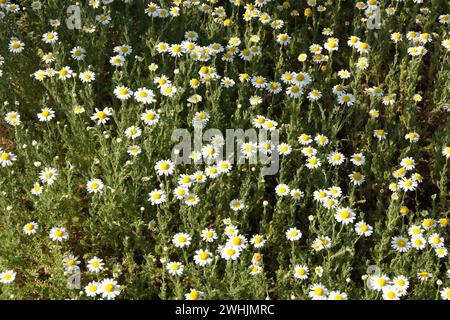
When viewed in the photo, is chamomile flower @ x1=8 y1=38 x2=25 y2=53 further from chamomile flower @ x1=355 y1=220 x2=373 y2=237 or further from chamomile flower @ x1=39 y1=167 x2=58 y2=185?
chamomile flower @ x1=355 y1=220 x2=373 y2=237

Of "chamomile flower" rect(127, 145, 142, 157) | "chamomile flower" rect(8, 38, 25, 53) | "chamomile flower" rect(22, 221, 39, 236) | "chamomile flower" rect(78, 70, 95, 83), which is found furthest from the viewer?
"chamomile flower" rect(8, 38, 25, 53)

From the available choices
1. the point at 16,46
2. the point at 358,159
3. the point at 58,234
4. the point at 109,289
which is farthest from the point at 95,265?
the point at 16,46

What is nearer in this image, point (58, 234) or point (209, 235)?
point (58, 234)

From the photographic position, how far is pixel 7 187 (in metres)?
4.34

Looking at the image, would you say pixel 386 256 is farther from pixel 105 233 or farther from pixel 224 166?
pixel 105 233

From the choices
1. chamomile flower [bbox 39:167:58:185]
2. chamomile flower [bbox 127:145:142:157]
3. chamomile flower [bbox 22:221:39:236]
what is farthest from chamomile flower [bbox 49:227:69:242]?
chamomile flower [bbox 127:145:142:157]

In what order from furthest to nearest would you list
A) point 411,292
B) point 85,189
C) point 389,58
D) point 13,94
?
point 389,58
point 13,94
point 85,189
point 411,292

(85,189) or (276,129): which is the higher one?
(276,129)

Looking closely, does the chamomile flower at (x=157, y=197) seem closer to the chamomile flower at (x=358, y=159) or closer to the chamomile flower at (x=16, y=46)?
the chamomile flower at (x=358, y=159)

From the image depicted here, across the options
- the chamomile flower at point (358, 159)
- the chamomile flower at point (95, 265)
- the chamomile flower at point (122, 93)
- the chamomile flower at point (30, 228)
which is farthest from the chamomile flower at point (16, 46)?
the chamomile flower at point (358, 159)

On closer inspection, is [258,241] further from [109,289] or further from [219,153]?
[109,289]

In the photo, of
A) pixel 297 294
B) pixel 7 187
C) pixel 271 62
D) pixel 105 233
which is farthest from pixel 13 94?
pixel 297 294

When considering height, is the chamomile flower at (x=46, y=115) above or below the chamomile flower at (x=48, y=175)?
above
